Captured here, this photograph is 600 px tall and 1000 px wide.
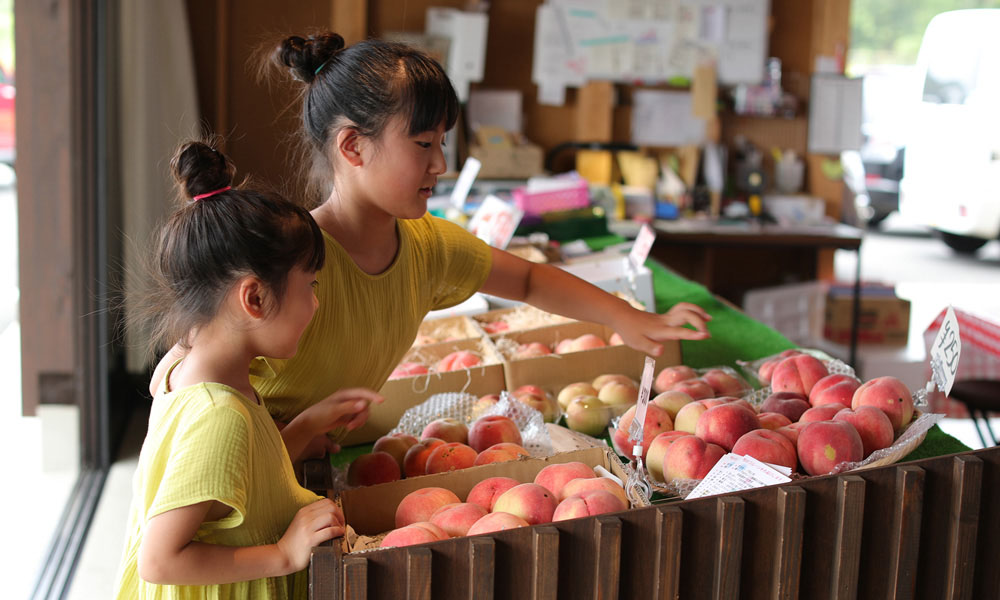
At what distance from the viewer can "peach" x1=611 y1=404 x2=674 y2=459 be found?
1588 millimetres

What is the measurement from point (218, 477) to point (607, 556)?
45cm

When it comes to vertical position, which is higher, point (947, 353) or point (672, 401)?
point (947, 353)

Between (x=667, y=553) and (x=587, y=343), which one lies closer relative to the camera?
(x=667, y=553)

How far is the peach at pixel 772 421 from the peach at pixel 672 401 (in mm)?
154

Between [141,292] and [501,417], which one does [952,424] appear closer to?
[501,417]

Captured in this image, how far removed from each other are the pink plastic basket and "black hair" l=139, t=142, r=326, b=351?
264 centimetres

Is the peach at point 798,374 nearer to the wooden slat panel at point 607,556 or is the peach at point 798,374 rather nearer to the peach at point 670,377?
the peach at point 670,377

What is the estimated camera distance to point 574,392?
6.28 feet

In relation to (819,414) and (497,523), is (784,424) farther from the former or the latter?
(497,523)

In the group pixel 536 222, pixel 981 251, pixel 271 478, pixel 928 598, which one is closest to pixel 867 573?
pixel 928 598

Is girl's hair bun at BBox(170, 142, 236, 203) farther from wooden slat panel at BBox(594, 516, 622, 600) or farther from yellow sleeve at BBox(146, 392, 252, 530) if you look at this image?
wooden slat panel at BBox(594, 516, 622, 600)

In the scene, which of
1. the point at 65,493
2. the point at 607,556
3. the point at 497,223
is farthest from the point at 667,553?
the point at 65,493

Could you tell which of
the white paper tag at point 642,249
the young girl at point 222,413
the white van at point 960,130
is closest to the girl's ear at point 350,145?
the young girl at point 222,413

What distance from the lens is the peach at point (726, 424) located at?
4.83ft
